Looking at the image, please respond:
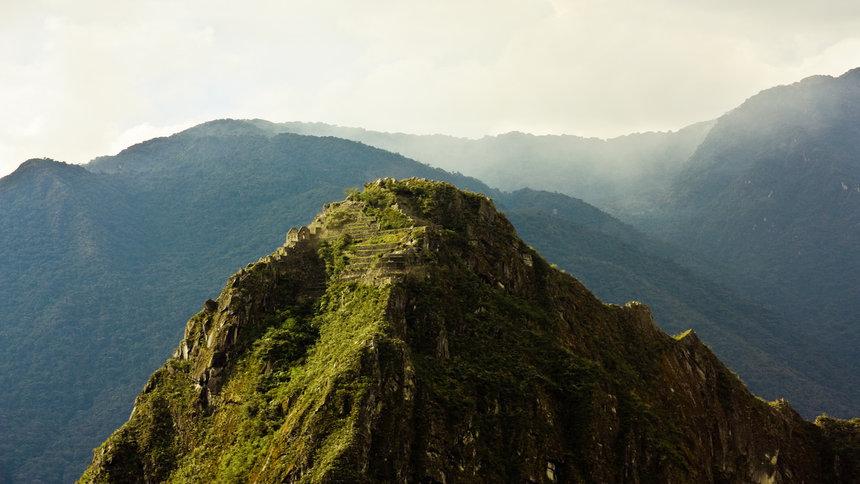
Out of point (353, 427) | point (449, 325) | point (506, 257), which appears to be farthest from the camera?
point (506, 257)

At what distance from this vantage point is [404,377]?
55375 mm

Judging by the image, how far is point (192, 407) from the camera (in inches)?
2457

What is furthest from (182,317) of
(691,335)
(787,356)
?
(787,356)

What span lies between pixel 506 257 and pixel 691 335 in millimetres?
30419

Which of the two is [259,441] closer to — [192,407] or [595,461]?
[192,407]

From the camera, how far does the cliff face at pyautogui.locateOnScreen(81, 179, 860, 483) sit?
53.5m

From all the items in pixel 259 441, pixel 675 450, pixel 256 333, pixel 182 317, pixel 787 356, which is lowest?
pixel 787 356

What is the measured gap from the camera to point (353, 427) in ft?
167

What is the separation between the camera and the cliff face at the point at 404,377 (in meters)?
53.5

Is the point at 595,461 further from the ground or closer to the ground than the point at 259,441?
closer to the ground

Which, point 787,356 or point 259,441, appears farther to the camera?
point 787,356

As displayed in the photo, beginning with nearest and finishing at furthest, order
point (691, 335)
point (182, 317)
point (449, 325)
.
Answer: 1. point (449, 325)
2. point (691, 335)
3. point (182, 317)

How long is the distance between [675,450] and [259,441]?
33695 mm

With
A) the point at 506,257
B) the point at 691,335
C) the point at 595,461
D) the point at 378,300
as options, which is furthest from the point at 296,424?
the point at 691,335
